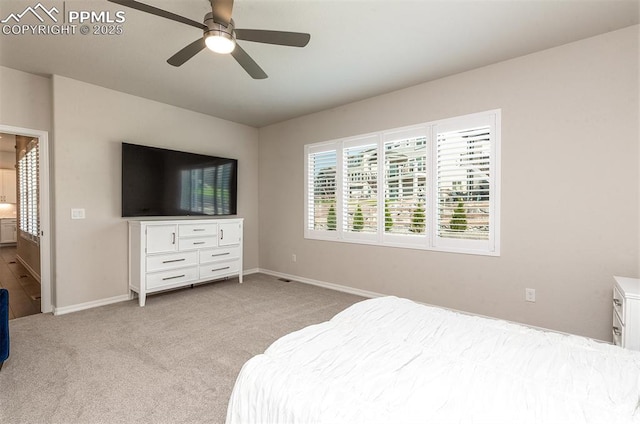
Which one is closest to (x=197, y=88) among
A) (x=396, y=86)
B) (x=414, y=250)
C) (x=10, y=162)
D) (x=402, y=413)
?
(x=396, y=86)

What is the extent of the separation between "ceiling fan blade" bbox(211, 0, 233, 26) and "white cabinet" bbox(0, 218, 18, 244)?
10520mm

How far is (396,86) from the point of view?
3809 mm

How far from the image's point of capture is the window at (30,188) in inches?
167

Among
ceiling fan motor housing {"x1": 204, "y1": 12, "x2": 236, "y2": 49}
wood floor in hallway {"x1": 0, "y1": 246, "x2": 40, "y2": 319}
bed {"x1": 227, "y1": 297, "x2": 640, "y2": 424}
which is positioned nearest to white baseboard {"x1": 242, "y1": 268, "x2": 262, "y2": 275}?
wood floor in hallway {"x1": 0, "y1": 246, "x2": 40, "y2": 319}

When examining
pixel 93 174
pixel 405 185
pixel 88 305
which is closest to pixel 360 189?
pixel 405 185

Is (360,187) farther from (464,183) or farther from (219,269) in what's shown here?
(219,269)

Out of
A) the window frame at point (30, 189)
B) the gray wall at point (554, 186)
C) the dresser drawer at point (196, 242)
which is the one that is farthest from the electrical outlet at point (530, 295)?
the window frame at point (30, 189)

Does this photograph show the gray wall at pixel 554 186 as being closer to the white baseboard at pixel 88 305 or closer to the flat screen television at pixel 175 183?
the flat screen television at pixel 175 183

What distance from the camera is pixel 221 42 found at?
6.74 feet

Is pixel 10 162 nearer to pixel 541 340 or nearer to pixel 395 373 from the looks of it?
pixel 395 373

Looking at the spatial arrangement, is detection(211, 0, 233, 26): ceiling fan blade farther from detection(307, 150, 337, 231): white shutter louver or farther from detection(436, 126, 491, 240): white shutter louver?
detection(307, 150, 337, 231): white shutter louver

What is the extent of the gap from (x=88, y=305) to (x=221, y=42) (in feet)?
11.9

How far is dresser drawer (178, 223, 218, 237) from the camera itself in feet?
13.7

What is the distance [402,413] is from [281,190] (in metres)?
4.64
